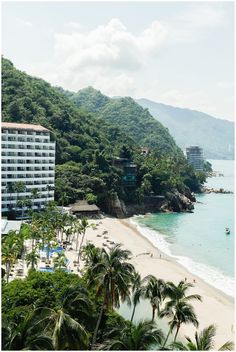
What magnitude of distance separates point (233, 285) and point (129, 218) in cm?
3777

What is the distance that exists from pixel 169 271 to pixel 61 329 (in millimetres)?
30926

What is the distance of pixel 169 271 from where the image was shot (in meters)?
42.9

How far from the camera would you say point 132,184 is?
282ft

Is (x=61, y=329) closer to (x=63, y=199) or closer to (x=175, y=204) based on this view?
(x=63, y=199)

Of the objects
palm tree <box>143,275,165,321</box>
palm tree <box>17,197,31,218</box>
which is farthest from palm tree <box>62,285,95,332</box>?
palm tree <box>17,197,31,218</box>

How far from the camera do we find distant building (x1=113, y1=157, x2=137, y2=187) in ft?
282

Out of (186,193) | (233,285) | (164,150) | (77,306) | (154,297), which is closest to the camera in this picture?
(77,306)

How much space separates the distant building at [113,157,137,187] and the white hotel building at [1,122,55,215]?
63.8ft

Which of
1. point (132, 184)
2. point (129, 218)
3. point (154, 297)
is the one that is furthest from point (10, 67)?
point (154, 297)

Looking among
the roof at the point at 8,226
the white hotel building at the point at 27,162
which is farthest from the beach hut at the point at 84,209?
the roof at the point at 8,226

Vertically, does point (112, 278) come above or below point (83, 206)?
above

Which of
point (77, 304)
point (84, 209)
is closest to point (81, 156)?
point (84, 209)

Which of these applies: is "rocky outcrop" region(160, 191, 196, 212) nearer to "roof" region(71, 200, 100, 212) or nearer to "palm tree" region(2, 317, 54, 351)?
"roof" region(71, 200, 100, 212)

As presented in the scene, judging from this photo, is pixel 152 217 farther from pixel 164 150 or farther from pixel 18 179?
pixel 164 150
